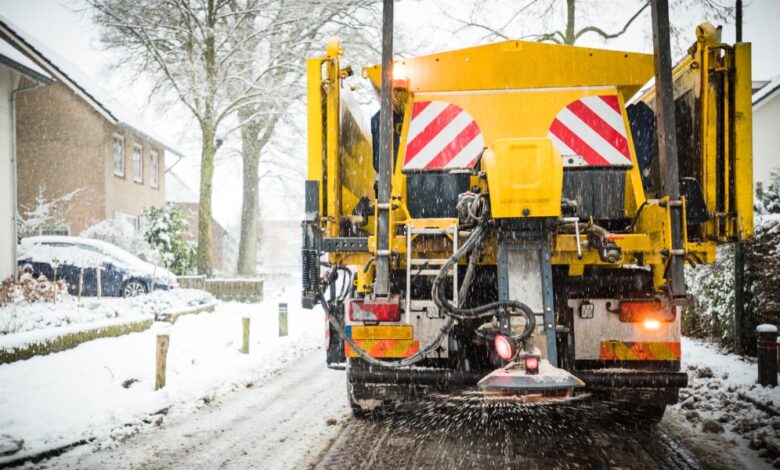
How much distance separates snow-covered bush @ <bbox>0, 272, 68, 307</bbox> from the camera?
930 centimetres

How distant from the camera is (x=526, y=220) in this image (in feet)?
12.4

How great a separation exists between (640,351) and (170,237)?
16.8 meters

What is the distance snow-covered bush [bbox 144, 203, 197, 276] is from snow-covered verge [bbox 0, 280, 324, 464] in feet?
26.5

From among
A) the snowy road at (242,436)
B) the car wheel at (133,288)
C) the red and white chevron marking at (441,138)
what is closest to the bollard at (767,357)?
the red and white chevron marking at (441,138)

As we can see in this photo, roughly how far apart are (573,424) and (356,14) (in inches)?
626

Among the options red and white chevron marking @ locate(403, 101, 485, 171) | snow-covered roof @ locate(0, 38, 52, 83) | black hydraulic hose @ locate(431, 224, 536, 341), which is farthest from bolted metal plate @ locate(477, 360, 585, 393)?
snow-covered roof @ locate(0, 38, 52, 83)

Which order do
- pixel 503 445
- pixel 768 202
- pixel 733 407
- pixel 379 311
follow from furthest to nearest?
pixel 768 202
pixel 733 407
pixel 503 445
pixel 379 311

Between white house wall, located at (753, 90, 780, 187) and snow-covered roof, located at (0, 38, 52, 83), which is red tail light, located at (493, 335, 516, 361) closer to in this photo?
snow-covered roof, located at (0, 38, 52, 83)

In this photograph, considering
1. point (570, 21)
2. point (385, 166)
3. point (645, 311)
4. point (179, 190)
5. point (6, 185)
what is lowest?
point (645, 311)

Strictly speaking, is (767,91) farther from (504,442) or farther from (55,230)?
(55,230)

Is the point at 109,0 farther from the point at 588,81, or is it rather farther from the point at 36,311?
the point at 588,81

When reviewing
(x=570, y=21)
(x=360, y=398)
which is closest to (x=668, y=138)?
(x=360, y=398)

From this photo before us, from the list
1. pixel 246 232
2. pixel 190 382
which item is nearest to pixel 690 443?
pixel 190 382

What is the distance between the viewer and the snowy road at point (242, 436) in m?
4.27
